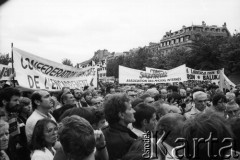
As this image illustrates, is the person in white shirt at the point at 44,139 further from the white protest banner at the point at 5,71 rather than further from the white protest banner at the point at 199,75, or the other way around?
the white protest banner at the point at 199,75

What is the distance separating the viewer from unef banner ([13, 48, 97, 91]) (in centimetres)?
671

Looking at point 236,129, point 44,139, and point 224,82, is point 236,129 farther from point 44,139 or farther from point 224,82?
point 224,82

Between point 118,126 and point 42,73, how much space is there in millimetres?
4634

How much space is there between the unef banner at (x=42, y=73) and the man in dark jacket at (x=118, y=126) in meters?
3.75

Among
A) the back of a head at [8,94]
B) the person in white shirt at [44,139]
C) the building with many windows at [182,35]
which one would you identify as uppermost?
the building with many windows at [182,35]

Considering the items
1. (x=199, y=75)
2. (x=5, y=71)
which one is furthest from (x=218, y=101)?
(x=199, y=75)

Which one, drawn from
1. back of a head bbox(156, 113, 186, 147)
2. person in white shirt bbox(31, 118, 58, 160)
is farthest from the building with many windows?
back of a head bbox(156, 113, 186, 147)

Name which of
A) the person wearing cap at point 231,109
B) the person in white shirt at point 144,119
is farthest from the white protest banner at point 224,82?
the person in white shirt at point 144,119

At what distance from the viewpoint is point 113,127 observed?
Result: 123 inches

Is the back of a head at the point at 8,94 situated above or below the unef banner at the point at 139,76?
below

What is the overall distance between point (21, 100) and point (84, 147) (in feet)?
9.13

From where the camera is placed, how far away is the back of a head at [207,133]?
66.5 inches

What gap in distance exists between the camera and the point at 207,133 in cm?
171

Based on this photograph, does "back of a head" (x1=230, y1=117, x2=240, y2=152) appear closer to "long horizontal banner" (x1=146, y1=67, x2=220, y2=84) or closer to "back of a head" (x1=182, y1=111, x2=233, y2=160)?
"back of a head" (x1=182, y1=111, x2=233, y2=160)
